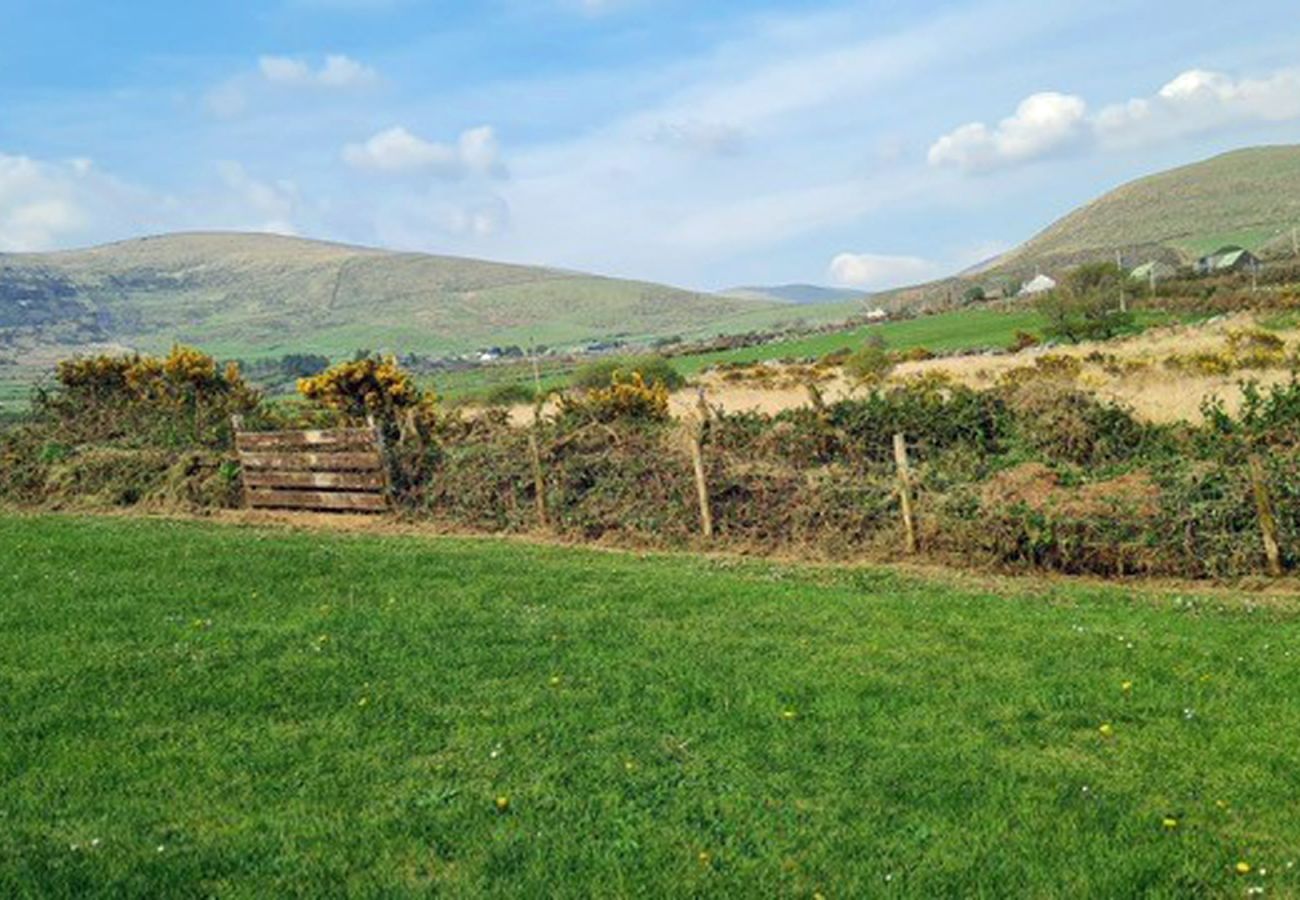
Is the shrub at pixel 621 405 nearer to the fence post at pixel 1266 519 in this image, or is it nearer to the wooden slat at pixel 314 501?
the wooden slat at pixel 314 501

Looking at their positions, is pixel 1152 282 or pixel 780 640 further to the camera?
pixel 1152 282

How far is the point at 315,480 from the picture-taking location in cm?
2091

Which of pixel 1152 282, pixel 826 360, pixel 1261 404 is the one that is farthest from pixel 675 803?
pixel 1152 282

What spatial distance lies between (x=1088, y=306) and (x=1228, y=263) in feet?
86.8

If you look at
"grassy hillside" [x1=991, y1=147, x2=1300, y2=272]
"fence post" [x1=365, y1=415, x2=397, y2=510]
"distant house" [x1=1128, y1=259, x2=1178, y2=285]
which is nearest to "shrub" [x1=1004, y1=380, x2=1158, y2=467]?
"fence post" [x1=365, y1=415, x2=397, y2=510]

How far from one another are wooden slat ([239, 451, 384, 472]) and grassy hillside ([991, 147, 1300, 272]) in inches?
3635

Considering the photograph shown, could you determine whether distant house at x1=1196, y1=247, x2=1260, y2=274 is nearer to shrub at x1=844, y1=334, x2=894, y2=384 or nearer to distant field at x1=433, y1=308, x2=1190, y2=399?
distant field at x1=433, y1=308, x2=1190, y2=399

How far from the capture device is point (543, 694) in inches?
317

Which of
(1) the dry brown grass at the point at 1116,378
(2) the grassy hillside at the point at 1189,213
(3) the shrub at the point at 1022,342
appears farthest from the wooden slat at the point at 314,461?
(2) the grassy hillside at the point at 1189,213

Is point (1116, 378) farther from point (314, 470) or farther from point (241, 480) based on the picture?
point (241, 480)

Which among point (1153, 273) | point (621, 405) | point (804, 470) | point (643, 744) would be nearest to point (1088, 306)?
point (1153, 273)

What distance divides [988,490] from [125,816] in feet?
35.9

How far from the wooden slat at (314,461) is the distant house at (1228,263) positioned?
58.3 meters

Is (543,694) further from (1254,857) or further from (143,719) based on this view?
(1254,857)
